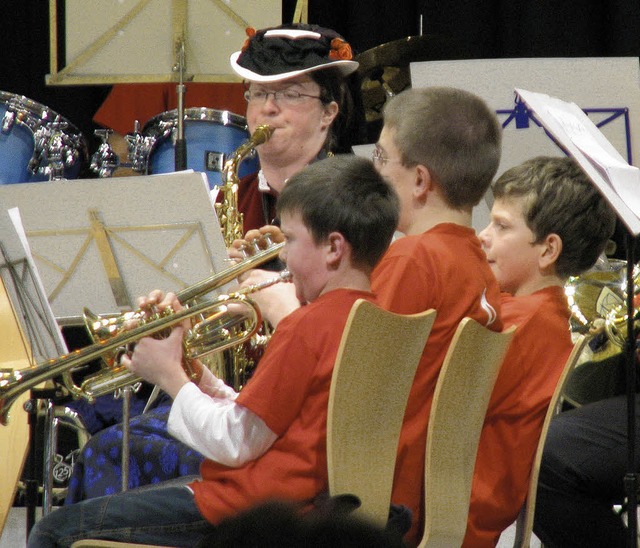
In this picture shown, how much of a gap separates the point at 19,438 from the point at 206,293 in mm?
973

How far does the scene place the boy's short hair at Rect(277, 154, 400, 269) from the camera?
199 cm

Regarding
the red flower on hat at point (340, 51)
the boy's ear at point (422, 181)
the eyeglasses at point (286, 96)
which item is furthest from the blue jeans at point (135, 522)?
the red flower on hat at point (340, 51)

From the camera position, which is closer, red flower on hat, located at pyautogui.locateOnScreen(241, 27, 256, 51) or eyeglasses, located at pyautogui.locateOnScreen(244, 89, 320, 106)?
eyeglasses, located at pyautogui.locateOnScreen(244, 89, 320, 106)

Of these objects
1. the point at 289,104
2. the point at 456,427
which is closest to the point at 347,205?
the point at 456,427

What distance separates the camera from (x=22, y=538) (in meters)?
3.42

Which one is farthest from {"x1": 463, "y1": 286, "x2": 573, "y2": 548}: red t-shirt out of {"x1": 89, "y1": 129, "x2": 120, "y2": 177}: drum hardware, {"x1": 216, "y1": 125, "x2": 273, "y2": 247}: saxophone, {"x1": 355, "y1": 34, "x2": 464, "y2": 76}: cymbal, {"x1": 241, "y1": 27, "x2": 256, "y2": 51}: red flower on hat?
{"x1": 89, "y1": 129, "x2": 120, "y2": 177}: drum hardware

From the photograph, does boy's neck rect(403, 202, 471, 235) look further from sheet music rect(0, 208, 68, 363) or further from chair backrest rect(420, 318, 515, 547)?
sheet music rect(0, 208, 68, 363)

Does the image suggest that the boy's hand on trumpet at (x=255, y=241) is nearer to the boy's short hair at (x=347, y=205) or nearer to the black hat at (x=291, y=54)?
the boy's short hair at (x=347, y=205)

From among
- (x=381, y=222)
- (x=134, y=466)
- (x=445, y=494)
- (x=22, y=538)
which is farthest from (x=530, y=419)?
(x=22, y=538)

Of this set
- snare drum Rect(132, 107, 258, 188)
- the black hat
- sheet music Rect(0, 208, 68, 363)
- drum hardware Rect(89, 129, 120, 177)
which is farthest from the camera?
drum hardware Rect(89, 129, 120, 177)

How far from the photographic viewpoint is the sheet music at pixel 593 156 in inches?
78.7

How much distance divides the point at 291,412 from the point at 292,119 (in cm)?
139

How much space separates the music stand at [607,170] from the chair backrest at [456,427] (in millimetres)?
322

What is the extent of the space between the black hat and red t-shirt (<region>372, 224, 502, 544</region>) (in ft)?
3.45
